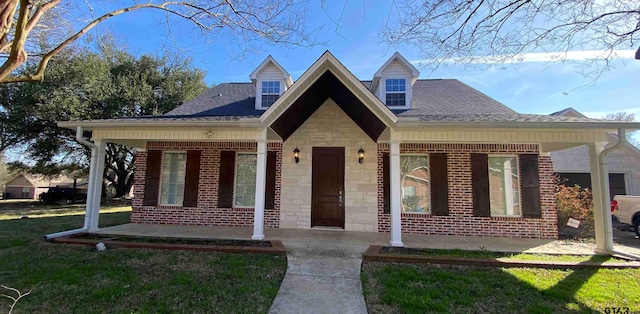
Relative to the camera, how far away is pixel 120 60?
17250 mm

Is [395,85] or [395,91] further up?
[395,85]

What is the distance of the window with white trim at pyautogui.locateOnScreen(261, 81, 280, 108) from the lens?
8.72 meters

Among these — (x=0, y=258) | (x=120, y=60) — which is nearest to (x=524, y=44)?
(x=0, y=258)

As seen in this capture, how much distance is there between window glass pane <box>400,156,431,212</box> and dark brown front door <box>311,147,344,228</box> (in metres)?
1.65

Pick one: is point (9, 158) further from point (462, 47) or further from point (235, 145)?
point (462, 47)

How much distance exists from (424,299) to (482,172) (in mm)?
4881

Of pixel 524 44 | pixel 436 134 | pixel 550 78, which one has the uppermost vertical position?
pixel 524 44

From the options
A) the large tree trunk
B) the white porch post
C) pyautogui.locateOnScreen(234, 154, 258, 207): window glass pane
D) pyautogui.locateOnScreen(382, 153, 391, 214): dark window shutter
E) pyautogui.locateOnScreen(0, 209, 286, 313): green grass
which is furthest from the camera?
the large tree trunk

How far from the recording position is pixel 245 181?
8.14m

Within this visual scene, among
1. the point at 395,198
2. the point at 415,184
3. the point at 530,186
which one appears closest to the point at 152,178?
the point at 395,198

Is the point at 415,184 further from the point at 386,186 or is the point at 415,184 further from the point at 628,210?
the point at 628,210

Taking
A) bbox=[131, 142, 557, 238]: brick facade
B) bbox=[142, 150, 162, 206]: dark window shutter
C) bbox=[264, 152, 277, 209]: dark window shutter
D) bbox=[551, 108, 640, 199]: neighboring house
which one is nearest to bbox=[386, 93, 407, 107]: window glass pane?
bbox=[131, 142, 557, 238]: brick facade

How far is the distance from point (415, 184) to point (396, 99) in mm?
2514

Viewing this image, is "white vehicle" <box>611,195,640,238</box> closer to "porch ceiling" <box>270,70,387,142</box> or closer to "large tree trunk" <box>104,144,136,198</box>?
"porch ceiling" <box>270,70,387,142</box>
